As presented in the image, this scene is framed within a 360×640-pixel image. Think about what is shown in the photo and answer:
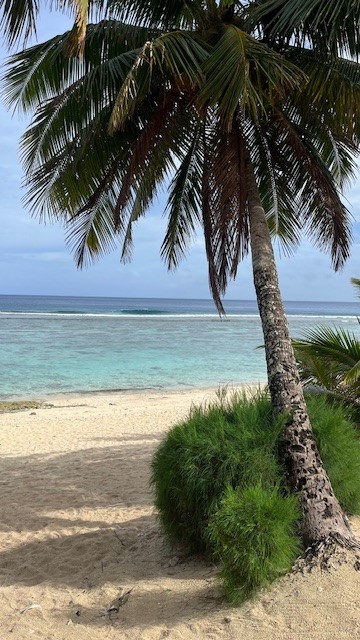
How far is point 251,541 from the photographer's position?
4.38 meters

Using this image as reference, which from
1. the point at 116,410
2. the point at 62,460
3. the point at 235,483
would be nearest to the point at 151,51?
the point at 235,483

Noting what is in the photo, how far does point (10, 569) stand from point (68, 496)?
6.41 ft

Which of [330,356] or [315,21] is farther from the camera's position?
[330,356]

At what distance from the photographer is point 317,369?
6914 mm

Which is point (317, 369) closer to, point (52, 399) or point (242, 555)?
point (242, 555)

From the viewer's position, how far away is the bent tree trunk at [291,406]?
482 cm

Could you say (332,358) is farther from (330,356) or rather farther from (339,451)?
(339,451)

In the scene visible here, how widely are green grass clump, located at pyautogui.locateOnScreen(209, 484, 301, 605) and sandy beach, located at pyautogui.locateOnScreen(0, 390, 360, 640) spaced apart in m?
0.13

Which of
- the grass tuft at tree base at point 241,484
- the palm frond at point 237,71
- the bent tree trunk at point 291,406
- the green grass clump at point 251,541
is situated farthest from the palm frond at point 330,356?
the palm frond at point 237,71

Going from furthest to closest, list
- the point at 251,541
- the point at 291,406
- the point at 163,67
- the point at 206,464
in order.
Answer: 1. the point at 163,67
2. the point at 291,406
3. the point at 206,464
4. the point at 251,541

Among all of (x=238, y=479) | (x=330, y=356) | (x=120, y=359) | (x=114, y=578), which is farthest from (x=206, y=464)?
(x=120, y=359)

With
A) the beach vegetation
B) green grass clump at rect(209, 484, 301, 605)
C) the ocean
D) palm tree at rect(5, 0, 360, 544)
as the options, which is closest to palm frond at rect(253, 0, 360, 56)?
palm tree at rect(5, 0, 360, 544)

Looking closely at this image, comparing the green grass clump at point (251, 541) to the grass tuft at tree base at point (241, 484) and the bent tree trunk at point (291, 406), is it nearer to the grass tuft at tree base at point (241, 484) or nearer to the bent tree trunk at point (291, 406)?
the grass tuft at tree base at point (241, 484)

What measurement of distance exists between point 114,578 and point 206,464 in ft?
4.25
